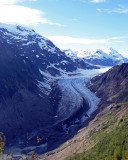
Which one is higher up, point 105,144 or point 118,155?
point 118,155

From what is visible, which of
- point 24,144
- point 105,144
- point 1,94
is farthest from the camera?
point 1,94

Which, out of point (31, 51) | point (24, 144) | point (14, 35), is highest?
point (14, 35)

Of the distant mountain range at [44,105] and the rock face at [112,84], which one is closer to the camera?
the distant mountain range at [44,105]

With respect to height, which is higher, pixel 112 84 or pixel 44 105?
pixel 112 84

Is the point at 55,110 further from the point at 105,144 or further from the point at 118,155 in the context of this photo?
the point at 118,155

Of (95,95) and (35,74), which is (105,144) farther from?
(35,74)

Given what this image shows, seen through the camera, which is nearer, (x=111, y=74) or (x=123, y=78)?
(x=123, y=78)

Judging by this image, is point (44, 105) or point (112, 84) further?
point (112, 84)

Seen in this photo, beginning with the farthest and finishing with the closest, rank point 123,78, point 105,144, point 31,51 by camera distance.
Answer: point 31,51, point 123,78, point 105,144

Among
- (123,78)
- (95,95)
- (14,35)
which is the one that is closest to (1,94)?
(95,95)

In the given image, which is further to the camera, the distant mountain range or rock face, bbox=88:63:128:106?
rock face, bbox=88:63:128:106
